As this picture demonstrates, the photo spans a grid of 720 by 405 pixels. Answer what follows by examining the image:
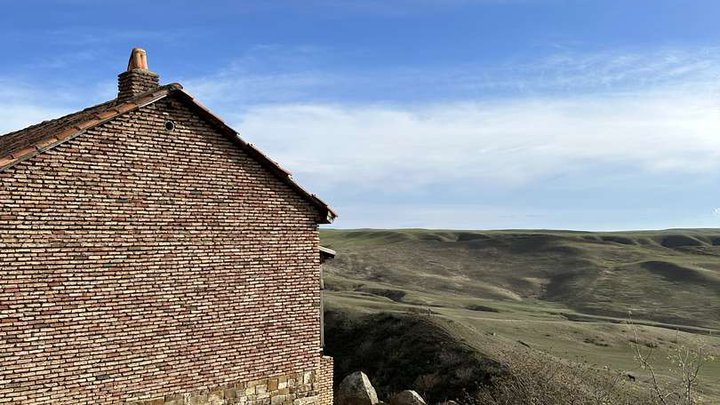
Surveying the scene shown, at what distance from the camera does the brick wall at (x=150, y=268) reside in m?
11.3

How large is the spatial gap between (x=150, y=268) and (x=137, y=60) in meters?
5.39

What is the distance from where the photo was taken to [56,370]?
1154 centimetres

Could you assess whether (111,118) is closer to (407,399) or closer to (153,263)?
(153,263)

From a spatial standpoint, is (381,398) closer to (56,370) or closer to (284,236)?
(284,236)

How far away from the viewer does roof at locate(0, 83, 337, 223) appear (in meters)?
11.4

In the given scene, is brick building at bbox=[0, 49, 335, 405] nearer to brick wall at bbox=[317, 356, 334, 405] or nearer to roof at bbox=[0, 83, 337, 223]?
roof at bbox=[0, 83, 337, 223]

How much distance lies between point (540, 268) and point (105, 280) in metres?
77.4

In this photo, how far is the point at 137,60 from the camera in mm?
14656

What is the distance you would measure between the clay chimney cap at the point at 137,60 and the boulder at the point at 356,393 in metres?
13.1

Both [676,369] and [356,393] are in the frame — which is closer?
[356,393]

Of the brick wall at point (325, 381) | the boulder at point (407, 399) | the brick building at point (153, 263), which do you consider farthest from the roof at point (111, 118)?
the boulder at point (407, 399)

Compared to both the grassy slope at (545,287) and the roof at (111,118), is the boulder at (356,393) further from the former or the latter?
the roof at (111,118)

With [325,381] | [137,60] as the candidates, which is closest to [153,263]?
[137,60]

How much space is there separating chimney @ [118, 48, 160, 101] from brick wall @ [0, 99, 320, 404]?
142cm
